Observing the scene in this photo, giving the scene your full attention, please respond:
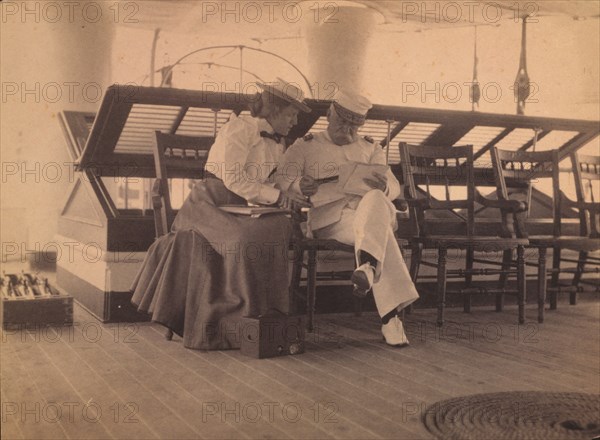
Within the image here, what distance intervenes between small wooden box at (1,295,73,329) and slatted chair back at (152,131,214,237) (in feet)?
2.49

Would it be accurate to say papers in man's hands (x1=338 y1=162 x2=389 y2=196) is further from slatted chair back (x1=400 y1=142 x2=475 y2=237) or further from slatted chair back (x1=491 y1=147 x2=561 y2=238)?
slatted chair back (x1=491 y1=147 x2=561 y2=238)

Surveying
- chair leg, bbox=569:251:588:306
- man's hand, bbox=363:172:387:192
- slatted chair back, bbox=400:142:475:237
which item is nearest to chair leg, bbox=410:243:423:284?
slatted chair back, bbox=400:142:475:237

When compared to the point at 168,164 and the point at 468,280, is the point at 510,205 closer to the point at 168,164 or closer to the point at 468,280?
the point at 468,280

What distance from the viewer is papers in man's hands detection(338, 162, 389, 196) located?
4148mm

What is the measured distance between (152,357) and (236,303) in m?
0.54

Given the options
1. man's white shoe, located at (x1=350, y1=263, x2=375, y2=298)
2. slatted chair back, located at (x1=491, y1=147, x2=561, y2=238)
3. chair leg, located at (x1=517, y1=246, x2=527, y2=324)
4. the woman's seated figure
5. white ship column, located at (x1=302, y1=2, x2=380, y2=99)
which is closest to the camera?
man's white shoe, located at (x1=350, y1=263, x2=375, y2=298)

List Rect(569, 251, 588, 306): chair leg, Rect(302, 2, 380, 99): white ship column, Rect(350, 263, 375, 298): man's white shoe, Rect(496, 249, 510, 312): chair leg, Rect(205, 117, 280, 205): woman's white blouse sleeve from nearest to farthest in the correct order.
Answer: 1. Rect(350, 263, 375, 298): man's white shoe
2. Rect(205, 117, 280, 205): woman's white blouse sleeve
3. Rect(496, 249, 510, 312): chair leg
4. Rect(569, 251, 588, 306): chair leg
5. Rect(302, 2, 380, 99): white ship column

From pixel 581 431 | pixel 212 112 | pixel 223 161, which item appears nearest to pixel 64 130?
pixel 212 112

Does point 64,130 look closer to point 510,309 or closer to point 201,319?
point 201,319

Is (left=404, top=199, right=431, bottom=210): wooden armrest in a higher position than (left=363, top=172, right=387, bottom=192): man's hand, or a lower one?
lower

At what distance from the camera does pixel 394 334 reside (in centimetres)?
391

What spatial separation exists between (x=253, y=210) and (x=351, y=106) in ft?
3.15

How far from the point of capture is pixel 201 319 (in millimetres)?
3791

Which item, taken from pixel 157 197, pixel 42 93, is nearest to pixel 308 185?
pixel 157 197
